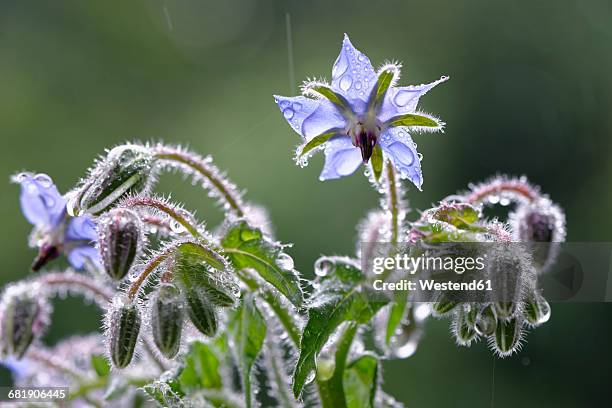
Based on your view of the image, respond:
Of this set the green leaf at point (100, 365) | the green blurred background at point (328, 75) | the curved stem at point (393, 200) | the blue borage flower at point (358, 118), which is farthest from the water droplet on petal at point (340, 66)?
the green blurred background at point (328, 75)

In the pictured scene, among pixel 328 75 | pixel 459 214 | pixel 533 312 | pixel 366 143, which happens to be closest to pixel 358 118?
pixel 366 143

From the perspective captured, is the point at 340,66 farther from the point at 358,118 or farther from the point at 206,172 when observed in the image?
the point at 206,172

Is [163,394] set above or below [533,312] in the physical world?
below

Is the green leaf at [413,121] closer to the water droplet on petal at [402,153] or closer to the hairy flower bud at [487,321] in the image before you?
the water droplet on petal at [402,153]

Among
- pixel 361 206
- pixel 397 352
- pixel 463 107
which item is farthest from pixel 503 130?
pixel 397 352

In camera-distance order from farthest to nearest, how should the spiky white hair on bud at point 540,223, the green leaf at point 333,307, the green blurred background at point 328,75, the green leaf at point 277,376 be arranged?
1. the green blurred background at point 328,75
2. the spiky white hair on bud at point 540,223
3. the green leaf at point 277,376
4. the green leaf at point 333,307

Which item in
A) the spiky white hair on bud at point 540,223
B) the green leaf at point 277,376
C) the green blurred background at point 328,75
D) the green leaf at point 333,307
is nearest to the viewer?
the green leaf at point 333,307

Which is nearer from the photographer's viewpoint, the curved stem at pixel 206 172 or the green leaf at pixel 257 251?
the green leaf at pixel 257 251
